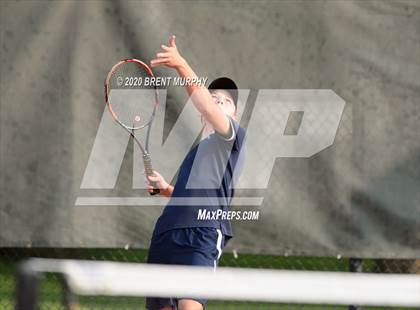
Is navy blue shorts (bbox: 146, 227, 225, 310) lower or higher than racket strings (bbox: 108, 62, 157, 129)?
lower

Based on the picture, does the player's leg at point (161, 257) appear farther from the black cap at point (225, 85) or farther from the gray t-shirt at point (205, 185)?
the black cap at point (225, 85)

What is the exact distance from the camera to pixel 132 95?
4758 mm

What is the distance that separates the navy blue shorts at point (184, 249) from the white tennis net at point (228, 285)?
1829mm

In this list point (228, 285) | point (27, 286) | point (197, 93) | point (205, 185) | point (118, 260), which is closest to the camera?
point (27, 286)

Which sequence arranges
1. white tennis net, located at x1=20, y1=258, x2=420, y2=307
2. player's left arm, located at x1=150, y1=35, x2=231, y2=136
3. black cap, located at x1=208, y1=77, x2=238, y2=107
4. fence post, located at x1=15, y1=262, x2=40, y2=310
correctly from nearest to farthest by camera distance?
1. fence post, located at x1=15, y1=262, x2=40, y2=310
2. white tennis net, located at x1=20, y1=258, x2=420, y2=307
3. player's left arm, located at x1=150, y1=35, x2=231, y2=136
4. black cap, located at x1=208, y1=77, x2=238, y2=107

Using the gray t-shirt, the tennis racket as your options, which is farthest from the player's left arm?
the tennis racket

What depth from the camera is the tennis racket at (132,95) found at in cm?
474

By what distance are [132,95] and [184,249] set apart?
116 cm

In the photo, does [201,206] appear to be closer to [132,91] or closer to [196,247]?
[196,247]

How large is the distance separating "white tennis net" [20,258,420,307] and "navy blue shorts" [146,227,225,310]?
1829 millimetres

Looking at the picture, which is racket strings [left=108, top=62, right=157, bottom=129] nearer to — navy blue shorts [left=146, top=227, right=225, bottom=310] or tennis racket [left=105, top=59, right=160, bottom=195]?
tennis racket [left=105, top=59, right=160, bottom=195]

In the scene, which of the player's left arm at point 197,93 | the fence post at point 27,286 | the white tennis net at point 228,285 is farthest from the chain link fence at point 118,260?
the fence post at point 27,286

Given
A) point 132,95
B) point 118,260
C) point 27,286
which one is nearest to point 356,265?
point 132,95

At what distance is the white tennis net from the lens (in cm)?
183
